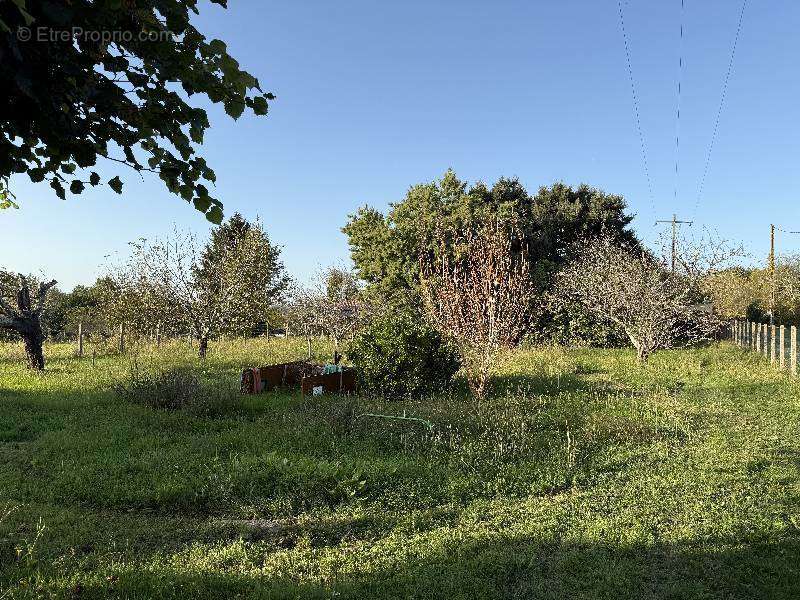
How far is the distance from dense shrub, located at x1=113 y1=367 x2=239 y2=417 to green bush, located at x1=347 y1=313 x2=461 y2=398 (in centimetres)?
296

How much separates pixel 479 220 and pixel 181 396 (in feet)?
63.1

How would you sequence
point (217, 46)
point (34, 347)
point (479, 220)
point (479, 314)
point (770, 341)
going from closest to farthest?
point (217, 46) → point (479, 314) → point (34, 347) → point (770, 341) → point (479, 220)

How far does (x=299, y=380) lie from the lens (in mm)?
13852

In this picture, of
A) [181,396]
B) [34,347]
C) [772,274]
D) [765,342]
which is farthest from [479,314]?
[772,274]

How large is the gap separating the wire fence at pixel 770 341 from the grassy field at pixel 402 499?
6.88m

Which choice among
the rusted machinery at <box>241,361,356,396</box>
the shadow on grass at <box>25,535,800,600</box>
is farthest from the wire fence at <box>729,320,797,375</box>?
the shadow on grass at <box>25,535,800,600</box>

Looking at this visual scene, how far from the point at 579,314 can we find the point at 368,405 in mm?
18779

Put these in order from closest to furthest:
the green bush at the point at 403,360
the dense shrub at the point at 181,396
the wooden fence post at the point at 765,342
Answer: the dense shrub at the point at 181,396, the green bush at the point at 403,360, the wooden fence post at the point at 765,342

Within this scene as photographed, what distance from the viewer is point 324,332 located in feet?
88.7

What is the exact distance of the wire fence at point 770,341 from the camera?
16812mm

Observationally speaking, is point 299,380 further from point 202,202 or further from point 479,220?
point 479,220

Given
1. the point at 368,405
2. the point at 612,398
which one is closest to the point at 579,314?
the point at 612,398

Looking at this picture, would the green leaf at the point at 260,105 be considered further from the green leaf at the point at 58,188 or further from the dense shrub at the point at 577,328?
the dense shrub at the point at 577,328

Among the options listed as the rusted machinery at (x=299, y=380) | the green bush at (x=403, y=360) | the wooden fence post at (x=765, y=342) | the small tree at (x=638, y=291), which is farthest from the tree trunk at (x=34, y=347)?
the wooden fence post at (x=765, y=342)
